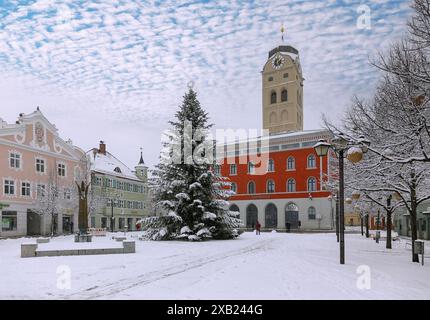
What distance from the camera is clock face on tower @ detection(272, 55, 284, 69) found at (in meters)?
76.4

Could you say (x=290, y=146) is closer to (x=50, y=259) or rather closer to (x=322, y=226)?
(x=322, y=226)

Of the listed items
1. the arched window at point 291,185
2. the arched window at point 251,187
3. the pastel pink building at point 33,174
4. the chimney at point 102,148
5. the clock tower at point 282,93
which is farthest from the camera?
the clock tower at point 282,93

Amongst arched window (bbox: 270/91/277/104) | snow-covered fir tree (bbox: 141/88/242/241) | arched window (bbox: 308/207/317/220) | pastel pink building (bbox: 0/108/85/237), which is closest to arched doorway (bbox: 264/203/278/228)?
arched window (bbox: 308/207/317/220)

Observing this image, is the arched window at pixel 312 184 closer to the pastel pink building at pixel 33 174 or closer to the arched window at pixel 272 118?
the arched window at pixel 272 118

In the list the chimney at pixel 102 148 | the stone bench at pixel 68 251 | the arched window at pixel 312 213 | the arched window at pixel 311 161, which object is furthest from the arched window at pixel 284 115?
the stone bench at pixel 68 251

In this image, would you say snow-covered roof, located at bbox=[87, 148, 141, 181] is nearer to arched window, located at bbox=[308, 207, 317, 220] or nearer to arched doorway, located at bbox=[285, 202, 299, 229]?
arched doorway, located at bbox=[285, 202, 299, 229]

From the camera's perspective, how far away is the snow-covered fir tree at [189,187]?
30.4m

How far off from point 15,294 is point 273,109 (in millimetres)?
69211

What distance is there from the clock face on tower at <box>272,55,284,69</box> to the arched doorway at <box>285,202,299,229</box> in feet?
88.0

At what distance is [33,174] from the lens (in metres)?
45.2

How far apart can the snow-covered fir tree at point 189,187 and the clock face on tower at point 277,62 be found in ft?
154
